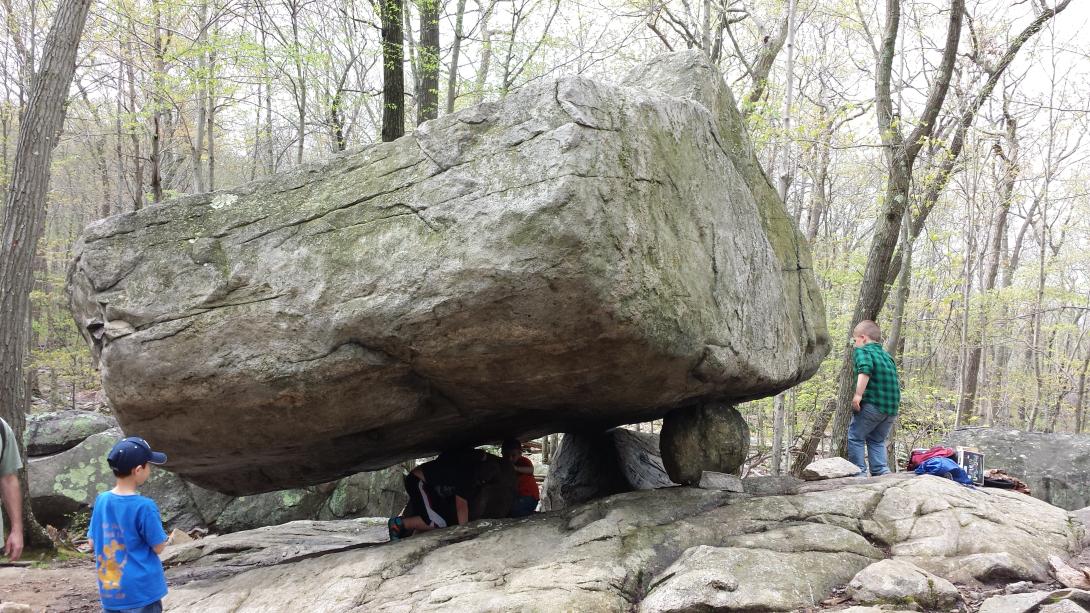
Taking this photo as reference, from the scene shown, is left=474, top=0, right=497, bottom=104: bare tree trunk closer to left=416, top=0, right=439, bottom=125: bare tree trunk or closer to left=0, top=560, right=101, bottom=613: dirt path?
left=416, top=0, right=439, bottom=125: bare tree trunk

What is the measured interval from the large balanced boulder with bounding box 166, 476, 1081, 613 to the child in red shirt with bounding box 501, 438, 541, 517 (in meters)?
1.59

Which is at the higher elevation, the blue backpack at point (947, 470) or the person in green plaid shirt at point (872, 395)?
the person in green plaid shirt at point (872, 395)

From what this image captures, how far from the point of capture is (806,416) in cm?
2005

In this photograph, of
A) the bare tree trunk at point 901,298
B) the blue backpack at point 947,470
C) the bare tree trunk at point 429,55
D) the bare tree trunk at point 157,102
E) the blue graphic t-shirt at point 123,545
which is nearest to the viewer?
the blue graphic t-shirt at point 123,545

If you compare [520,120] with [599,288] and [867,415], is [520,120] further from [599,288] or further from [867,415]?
[867,415]

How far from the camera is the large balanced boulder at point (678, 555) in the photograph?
15.8 feet

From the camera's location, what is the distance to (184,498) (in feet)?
Answer: 37.6

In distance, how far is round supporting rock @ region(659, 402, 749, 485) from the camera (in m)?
7.21

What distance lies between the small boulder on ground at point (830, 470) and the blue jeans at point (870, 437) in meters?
0.65

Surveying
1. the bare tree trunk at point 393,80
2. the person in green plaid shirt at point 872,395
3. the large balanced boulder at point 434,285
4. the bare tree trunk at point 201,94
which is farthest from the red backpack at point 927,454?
the bare tree trunk at point 201,94

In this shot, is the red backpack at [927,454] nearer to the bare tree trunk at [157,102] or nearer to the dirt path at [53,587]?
the dirt path at [53,587]

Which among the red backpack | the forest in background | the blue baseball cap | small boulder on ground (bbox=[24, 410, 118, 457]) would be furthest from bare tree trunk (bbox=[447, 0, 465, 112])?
the blue baseball cap

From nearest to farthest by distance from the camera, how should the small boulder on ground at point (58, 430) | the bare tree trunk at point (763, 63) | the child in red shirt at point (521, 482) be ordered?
the child in red shirt at point (521, 482)
the small boulder on ground at point (58, 430)
the bare tree trunk at point (763, 63)

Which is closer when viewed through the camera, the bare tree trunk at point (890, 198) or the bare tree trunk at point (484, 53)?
the bare tree trunk at point (890, 198)
